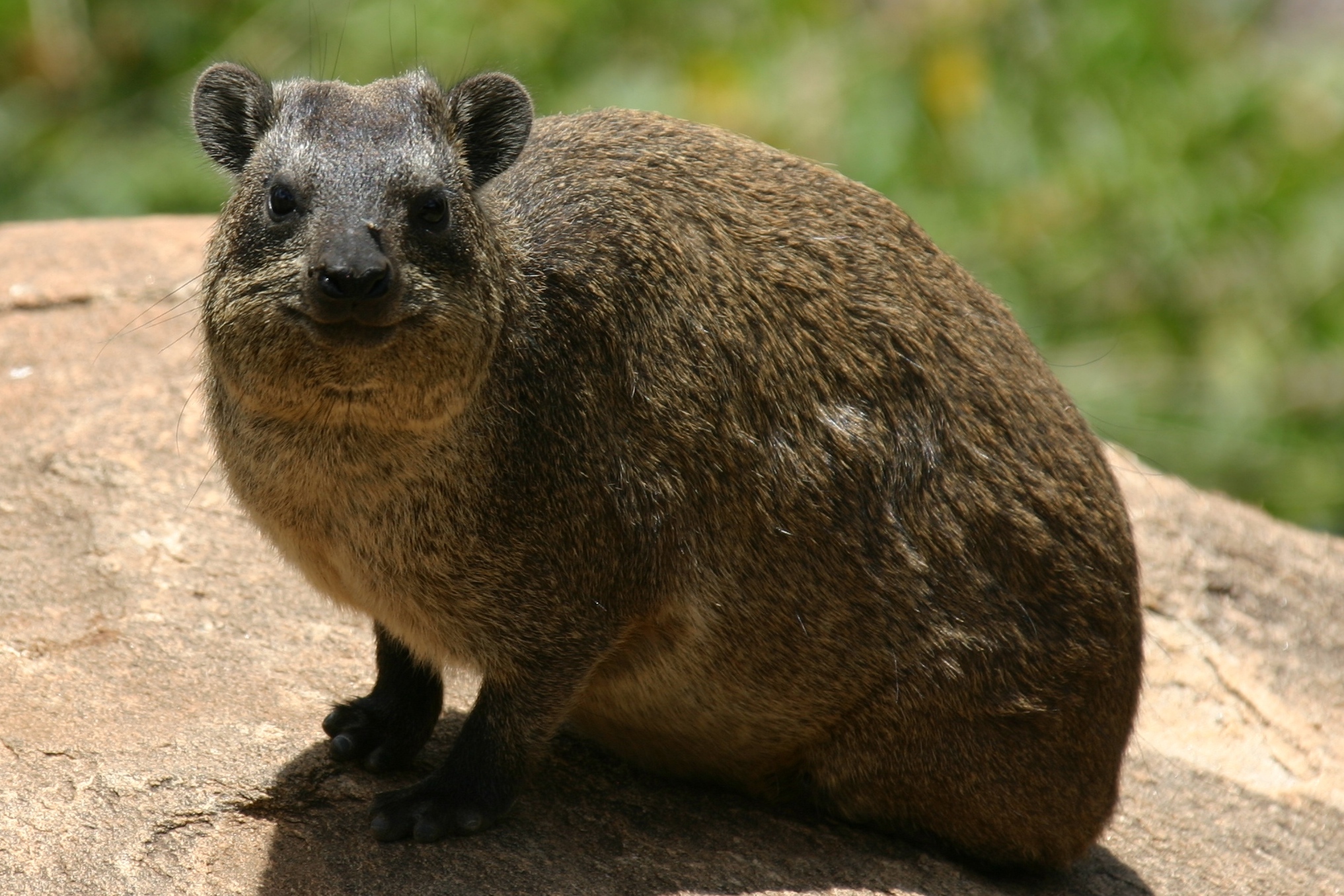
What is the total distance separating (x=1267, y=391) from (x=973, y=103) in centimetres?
354

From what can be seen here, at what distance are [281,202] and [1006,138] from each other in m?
9.56

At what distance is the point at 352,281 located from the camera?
4.93m

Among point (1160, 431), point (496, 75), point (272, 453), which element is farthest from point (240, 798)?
point (1160, 431)

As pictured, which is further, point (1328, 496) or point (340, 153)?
point (1328, 496)

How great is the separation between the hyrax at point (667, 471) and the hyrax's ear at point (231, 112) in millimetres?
16

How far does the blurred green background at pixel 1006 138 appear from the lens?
13.1m

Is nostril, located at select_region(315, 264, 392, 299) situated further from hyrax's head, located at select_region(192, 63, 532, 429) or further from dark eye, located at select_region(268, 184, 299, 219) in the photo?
dark eye, located at select_region(268, 184, 299, 219)

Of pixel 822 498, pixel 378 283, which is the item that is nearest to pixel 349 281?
pixel 378 283

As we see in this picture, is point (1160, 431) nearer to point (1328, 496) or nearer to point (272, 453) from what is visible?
point (1328, 496)

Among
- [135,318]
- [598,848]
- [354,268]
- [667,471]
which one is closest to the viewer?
[354,268]

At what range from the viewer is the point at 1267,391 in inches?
516

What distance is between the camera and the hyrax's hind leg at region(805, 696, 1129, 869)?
6309 mm

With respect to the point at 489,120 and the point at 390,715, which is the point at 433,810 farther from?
the point at 489,120

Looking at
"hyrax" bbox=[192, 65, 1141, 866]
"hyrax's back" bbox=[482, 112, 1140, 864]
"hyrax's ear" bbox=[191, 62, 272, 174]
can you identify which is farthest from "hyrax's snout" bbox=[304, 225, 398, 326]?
"hyrax's ear" bbox=[191, 62, 272, 174]
